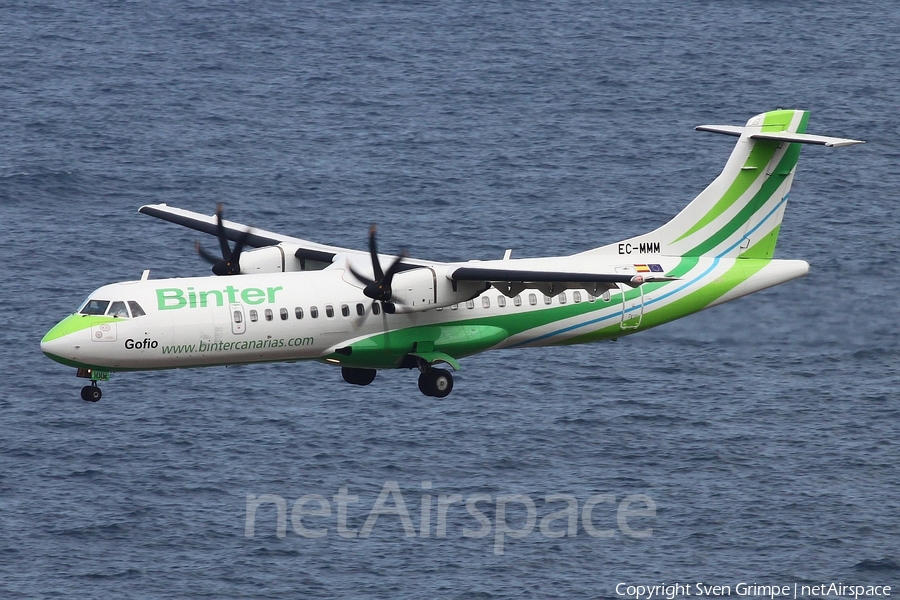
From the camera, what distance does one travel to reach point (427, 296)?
50.7 meters

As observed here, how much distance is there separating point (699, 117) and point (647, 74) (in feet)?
48.0

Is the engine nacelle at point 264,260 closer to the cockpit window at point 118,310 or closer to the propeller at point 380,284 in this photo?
the propeller at point 380,284

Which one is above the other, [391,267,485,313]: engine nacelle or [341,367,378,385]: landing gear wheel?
[391,267,485,313]: engine nacelle

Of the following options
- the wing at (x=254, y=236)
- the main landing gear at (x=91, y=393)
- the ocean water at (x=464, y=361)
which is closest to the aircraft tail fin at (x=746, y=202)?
the ocean water at (x=464, y=361)

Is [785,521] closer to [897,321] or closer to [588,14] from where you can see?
[897,321]

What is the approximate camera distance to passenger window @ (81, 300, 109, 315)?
157ft

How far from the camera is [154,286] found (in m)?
48.7

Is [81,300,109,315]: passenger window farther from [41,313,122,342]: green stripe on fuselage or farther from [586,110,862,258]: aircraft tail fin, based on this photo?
[586,110,862,258]: aircraft tail fin

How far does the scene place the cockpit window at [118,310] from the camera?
157 ft

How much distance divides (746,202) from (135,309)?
24.7 metres

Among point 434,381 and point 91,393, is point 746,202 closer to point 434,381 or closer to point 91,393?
point 434,381

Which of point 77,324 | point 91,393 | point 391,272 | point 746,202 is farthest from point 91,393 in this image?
point 746,202

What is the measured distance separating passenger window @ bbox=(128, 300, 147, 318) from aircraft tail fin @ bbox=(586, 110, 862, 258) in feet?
67.3

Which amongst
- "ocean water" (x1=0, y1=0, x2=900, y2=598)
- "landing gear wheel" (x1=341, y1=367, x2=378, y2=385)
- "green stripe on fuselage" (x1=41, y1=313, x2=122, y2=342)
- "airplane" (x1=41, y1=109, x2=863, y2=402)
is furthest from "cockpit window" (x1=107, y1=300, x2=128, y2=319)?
"ocean water" (x1=0, y1=0, x2=900, y2=598)
